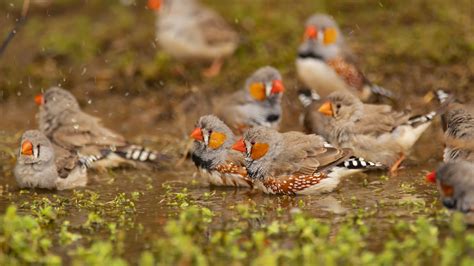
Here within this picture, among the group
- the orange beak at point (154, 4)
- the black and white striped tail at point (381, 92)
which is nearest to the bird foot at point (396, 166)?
the black and white striped tail at point (381, 92)

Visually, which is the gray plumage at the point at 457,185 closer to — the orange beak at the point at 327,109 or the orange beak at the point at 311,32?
the orange beak at the point at 327,109

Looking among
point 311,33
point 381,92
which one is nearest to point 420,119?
point 381,92

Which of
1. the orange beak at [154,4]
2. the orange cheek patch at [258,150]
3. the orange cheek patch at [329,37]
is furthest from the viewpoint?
the orange beak at [154,4]

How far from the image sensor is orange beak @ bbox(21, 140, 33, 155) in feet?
28.6

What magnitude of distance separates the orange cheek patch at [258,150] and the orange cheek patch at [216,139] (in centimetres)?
53

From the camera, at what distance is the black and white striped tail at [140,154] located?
940 centimetres

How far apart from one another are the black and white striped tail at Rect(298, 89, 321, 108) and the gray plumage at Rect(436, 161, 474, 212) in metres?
3.45

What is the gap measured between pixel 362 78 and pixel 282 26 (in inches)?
85.9

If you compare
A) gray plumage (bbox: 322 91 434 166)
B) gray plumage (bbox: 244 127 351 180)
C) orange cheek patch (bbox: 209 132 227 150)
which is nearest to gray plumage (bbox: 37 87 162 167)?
orange cheek patch (bbox: 209 132 227 150)

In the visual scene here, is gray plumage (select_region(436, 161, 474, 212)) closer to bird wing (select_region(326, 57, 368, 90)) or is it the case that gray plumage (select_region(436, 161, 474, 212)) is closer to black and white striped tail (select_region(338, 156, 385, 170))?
black and white striped tail (select_region(338, 156, 385, 170))

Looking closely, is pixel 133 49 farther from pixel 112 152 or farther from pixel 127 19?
pixel 112 152

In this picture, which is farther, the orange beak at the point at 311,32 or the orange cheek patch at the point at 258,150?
the orange beak at the point at 311,32

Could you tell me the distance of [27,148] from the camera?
8.73m

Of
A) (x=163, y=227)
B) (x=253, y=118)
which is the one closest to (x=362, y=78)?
(x=253, y=118)
